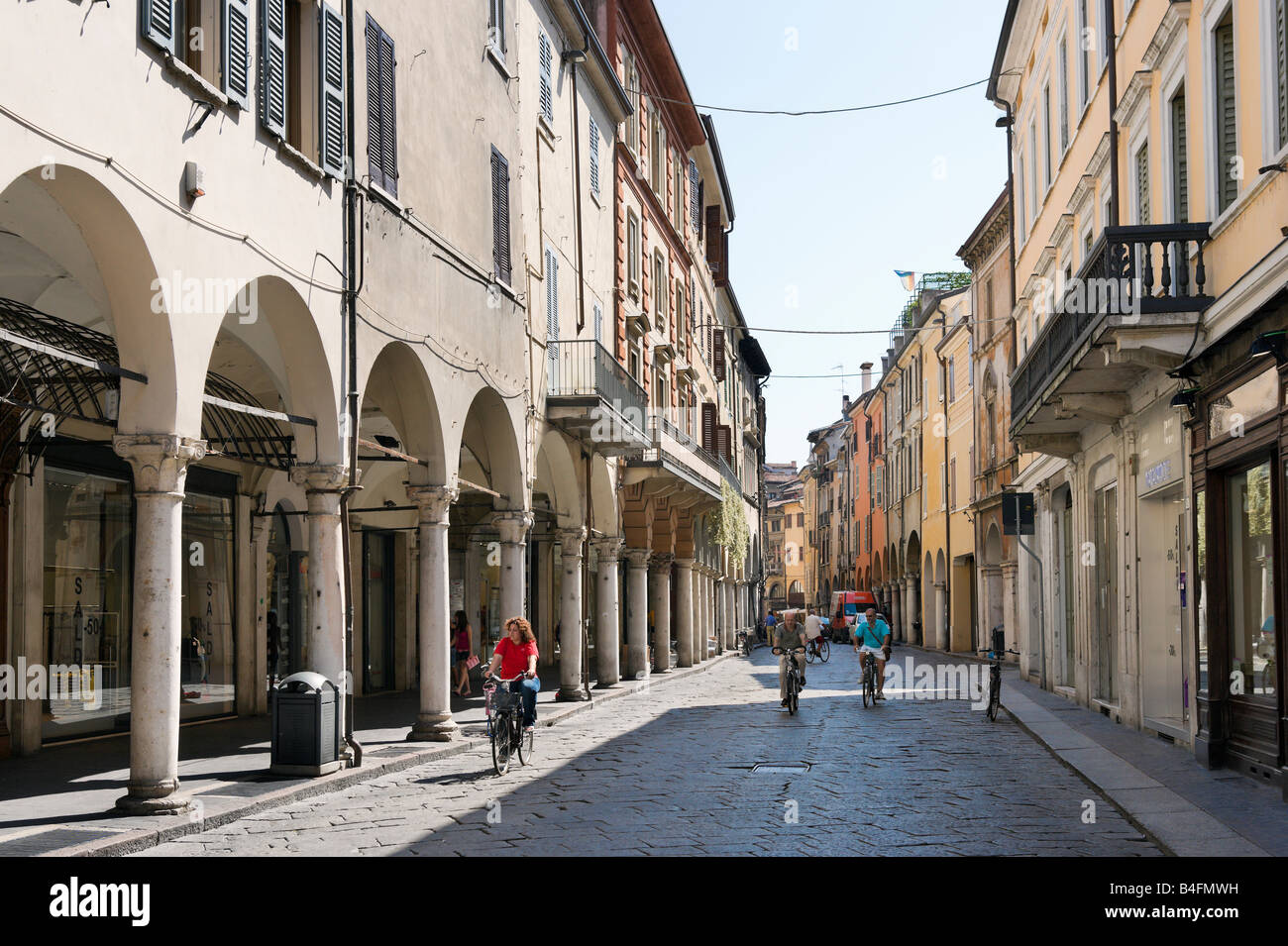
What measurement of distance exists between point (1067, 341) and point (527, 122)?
914 cm

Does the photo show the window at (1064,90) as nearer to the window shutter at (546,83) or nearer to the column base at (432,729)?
the window shutter at (546,83)

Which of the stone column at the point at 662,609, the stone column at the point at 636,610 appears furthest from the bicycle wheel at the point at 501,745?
the stone column at the point at 662,609

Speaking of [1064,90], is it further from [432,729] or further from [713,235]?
[713,235]

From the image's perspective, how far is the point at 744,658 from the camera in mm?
50219

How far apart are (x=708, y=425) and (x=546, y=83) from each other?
2617cm

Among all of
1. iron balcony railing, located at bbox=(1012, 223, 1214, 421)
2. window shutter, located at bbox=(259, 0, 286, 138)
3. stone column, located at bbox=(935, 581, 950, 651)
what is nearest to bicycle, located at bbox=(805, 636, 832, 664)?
stone column, located at bbox=(935, 581, 950, 651)

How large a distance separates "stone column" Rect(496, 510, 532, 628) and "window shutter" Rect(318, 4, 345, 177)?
6.98 metres

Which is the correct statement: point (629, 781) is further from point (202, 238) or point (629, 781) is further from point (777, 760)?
point (202, 238)

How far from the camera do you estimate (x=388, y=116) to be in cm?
1559

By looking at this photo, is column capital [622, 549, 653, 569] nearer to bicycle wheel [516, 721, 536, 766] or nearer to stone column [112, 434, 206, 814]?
bicycle wheel [516, 721, 536, 766]

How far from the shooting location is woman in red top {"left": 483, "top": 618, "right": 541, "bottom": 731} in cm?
1484

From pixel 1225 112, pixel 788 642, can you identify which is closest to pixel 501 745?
pixel 788 642
